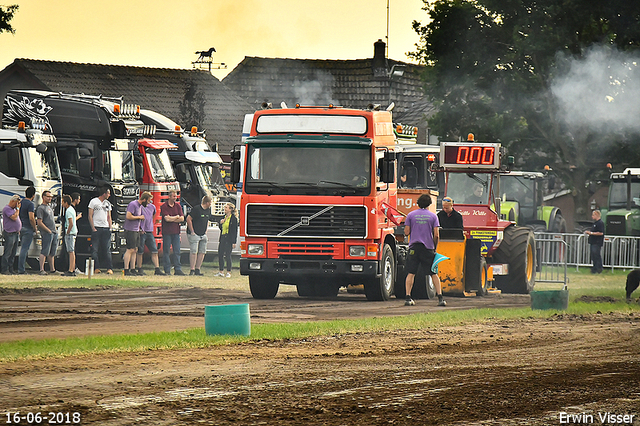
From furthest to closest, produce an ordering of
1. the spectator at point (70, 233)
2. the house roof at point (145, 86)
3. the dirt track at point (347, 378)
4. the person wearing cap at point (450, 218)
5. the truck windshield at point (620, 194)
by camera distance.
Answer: the house roof at point (145, 86) < the truck windshield at point (620, 194) < the spectator at point (70, 233) < the person wearing cap at point (450, 218) < the dirt track at point (347, 378)

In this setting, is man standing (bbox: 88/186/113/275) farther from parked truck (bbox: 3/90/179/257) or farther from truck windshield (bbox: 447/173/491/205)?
truck windshield (bbox: 447/173/491/205)

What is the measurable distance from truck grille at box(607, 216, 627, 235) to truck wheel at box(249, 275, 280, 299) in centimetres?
1790

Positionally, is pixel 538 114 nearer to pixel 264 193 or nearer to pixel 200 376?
pixel 264 193

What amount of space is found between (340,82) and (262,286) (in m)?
38.9

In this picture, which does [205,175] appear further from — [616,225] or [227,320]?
[227,320]

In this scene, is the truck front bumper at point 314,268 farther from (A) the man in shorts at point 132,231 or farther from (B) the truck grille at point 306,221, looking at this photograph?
(A) the man in shorts at point 132,231

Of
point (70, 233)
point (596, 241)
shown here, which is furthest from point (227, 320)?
point (596, 241)

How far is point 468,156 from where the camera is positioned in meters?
22.5

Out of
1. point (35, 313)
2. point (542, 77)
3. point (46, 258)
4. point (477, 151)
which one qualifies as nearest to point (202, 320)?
point (35, 313)

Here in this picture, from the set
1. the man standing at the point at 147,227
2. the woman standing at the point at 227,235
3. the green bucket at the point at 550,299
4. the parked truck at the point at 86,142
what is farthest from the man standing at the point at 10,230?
the green bucket at the point at 550,299

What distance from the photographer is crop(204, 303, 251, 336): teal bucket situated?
12.9m

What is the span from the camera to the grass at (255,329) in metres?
11.6

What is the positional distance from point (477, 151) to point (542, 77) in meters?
14.3

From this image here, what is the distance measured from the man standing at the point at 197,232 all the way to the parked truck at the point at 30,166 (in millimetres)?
3316
